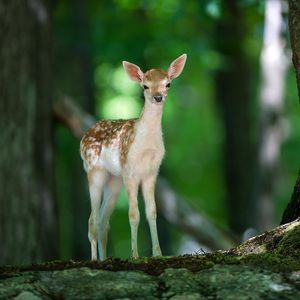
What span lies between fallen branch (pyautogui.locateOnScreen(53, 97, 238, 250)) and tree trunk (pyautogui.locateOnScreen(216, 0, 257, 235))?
4.78m

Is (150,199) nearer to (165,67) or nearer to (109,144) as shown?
(109,144)

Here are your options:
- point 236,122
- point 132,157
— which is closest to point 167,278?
point 132,157

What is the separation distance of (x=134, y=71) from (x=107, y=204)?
3.71ft

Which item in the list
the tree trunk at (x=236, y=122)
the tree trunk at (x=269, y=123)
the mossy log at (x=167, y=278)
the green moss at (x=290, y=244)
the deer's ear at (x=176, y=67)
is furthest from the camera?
the tree trunk at (x=236, y=122)

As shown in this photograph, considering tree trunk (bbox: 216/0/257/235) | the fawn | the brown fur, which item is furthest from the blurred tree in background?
the fawn

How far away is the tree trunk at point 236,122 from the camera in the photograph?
17141 millimetres

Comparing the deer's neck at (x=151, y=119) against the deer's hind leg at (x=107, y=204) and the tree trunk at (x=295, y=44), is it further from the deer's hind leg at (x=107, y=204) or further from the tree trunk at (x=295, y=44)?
the tree trunk at (x=295, y=44)

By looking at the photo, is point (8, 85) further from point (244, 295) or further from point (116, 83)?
point (116, 83)

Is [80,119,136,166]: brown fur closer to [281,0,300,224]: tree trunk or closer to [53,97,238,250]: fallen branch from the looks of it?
[281,0,300,224]: tree trunk

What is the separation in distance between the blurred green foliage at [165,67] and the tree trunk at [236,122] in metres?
0.37

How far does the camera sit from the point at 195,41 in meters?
15.1

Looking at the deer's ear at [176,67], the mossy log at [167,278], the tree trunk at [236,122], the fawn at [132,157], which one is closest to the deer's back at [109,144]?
the fawn at [132,157]

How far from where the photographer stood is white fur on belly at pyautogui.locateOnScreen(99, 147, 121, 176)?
21.8 ft

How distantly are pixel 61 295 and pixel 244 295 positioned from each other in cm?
111
